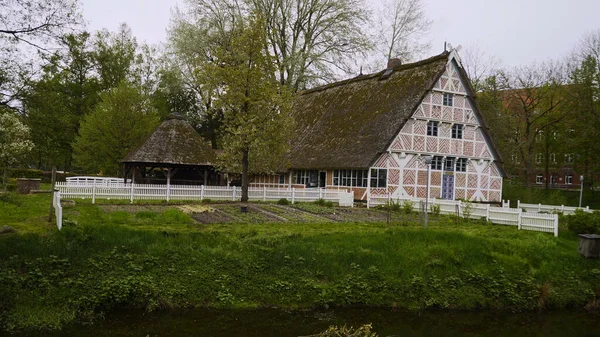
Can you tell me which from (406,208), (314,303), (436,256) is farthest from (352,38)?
(314,303)

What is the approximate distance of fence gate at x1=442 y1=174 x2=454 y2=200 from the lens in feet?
96.8

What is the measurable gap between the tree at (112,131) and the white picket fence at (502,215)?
20.9m

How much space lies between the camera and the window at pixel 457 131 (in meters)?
29.9

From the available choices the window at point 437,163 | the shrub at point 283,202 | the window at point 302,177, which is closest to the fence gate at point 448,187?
the window at point 437,163

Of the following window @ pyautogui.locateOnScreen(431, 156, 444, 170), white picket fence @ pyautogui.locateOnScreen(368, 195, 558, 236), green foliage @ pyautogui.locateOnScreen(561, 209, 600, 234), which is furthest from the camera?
window @ pyautogui.locateOnScreen(431, 156, 444, 170)

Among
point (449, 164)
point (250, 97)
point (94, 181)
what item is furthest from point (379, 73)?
point (94, 181)

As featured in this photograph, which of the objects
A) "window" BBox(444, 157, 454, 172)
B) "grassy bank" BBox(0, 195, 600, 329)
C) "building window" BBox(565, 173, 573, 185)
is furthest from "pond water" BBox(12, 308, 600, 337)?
"building window" BBox(565, 173, 573, 185)

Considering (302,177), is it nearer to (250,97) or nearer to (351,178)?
(351,178)

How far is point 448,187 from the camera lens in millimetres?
29672

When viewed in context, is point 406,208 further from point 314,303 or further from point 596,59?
point 596,59

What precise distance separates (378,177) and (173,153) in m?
11.5

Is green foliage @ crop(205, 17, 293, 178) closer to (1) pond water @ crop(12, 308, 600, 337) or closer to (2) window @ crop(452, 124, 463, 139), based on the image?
(2) window @ crop(452, 124, 463, 139)

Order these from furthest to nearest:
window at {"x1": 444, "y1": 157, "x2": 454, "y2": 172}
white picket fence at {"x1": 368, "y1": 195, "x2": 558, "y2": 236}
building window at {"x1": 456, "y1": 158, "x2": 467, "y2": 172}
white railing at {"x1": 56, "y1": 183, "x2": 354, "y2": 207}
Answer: building window at {"x1": 456, "y1": 158, "x2": 467, "y2": 172}
window at {"x1": 444, "y1": 157, "x2": 454, "y2": 172}
white railing at {"x1": 56, "y1": 183, "x2": 354, "y2": 207}
white picket fence at {"x1": 368, "y1": 195, "x2": 558, "y2": 236}

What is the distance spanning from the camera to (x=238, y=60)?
23406mm
